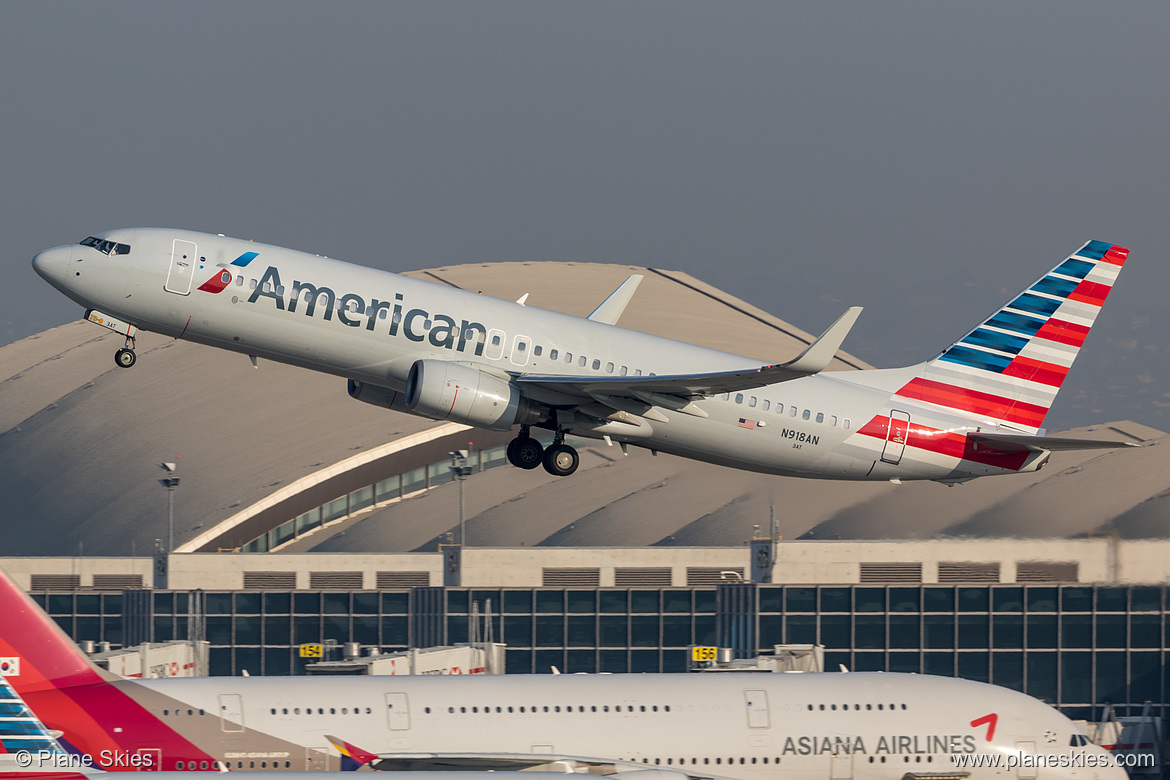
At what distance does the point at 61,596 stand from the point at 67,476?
33.4 metres

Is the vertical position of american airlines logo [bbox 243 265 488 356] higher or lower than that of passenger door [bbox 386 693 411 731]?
higher

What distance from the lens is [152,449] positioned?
10212 cm

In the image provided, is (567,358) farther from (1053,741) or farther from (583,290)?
(583,290)

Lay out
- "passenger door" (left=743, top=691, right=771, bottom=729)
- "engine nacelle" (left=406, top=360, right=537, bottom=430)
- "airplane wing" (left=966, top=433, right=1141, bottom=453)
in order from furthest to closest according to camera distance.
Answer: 1. "airplane wing" (left=966, top=433, right=1141, bottom=453)
2. "engine nacelle" (left=406, top=360, right=537, bottom=430)
3. "passenger door" (left=743, top=691, right=771, bottom=729)

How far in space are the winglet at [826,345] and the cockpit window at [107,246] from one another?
16.8 meters

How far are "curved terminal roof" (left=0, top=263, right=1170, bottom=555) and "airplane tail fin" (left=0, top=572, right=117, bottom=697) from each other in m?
36.6

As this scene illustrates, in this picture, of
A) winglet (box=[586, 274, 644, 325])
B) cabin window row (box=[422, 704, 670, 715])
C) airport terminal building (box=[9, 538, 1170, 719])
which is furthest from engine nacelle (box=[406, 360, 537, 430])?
airport terminal building (box=[9, 538, 1170, 719])

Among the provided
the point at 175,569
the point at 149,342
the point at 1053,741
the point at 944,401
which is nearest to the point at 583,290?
the point at 149,342

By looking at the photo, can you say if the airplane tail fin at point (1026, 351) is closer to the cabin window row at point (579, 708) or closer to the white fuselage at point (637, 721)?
the white fuselage at point (637, 721)

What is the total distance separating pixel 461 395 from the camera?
38875 mm

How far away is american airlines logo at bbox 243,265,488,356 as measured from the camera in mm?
38219

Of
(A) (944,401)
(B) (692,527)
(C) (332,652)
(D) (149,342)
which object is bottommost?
(C) (332,652)

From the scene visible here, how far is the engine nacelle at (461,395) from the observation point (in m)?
38.5

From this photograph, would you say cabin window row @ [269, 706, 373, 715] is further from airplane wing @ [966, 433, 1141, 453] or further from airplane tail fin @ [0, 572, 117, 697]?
airplane wing @ [966, 433, 1141, 453]
